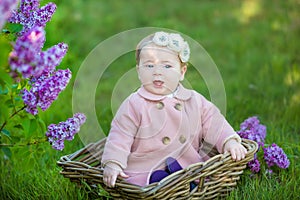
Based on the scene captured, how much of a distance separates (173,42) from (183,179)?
0.66 metres

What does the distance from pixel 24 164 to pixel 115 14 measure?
3.71 metres

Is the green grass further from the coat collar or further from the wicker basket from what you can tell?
the coat collar

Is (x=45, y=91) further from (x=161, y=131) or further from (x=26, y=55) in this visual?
(x=161, y=131)

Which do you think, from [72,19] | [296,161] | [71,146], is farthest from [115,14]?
[296,161]

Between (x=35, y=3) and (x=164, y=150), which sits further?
(x=164, y=150)

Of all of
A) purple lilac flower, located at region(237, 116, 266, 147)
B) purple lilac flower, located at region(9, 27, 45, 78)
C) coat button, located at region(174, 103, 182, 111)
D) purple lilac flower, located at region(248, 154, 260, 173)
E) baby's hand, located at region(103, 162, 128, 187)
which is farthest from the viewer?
purple lilac flower, located at region(237, 116, 266, 147)

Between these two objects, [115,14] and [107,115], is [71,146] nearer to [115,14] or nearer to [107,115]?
[107,115]

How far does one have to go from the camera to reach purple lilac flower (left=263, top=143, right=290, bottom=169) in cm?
247

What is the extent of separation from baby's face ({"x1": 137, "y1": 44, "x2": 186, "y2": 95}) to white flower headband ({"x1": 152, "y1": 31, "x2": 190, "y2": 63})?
2 centimetres

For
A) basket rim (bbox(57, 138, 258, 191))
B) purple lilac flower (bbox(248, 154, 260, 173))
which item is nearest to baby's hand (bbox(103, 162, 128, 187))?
basket rim (bbox(57, 138, 258, 191))

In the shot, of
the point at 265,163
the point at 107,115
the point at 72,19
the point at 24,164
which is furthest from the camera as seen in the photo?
the point at 72,19

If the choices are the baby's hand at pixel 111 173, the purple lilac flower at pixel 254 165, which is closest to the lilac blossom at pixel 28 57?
the baby's hand at pixel 111 173

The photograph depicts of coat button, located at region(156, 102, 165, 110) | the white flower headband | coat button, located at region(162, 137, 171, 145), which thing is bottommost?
coat button, located at region(162, 137, 171, 145)

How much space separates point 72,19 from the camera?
5324 millimetres
